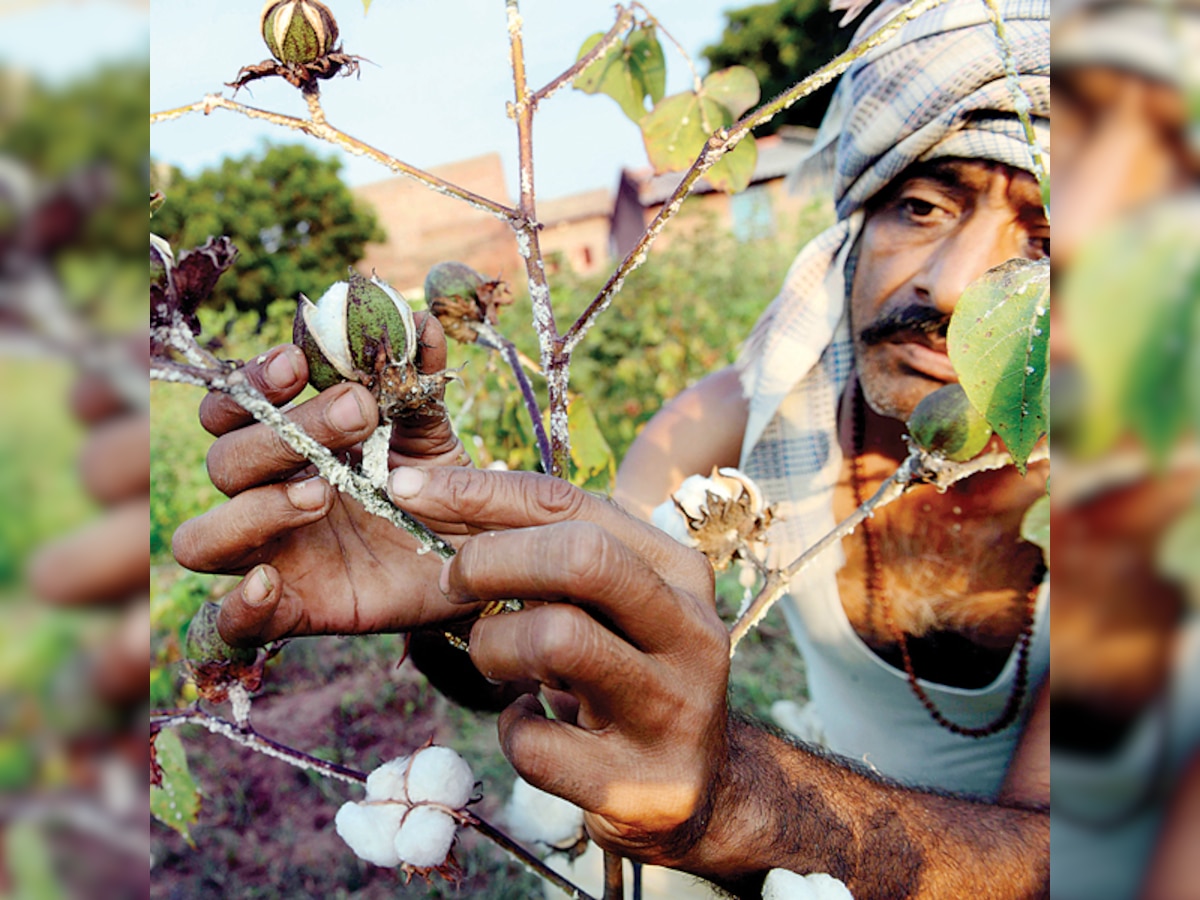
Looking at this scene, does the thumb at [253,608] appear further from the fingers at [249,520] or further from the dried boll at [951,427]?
the dried boll at [951,427]

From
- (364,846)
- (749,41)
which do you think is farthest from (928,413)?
(749,41)

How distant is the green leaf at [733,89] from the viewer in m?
1.22

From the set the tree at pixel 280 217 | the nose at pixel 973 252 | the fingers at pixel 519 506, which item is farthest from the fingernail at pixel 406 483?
the tree at pixel 280 217

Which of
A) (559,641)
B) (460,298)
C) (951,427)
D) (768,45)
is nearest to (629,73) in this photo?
(460,298)

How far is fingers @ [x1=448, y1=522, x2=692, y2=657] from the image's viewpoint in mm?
586

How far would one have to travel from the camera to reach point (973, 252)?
1.41 m

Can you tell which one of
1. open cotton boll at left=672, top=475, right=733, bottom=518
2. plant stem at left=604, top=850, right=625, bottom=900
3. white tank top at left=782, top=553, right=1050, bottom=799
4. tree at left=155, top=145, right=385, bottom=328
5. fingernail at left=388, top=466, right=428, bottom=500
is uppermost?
tree at left=155, top=145, right=385, bottom=328

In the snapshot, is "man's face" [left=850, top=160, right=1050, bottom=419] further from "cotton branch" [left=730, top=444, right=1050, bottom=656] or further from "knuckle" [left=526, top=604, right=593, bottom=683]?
"knuckle" [left=526, top=604, right=593, bottom=683]

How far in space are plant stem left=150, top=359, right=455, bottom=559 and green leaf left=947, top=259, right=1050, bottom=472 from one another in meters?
0.44

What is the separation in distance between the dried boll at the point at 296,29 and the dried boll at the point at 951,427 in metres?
0.67

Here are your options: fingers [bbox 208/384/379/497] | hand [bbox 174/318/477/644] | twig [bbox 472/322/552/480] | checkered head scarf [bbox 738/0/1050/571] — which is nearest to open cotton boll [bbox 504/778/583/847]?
hand [bbox 174/318/477/644]

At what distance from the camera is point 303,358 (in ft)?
2.17

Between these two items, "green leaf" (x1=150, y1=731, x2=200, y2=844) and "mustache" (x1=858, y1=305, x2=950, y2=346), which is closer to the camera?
"green leaf" (x1=150, y1=731, x2=200, y2=844)

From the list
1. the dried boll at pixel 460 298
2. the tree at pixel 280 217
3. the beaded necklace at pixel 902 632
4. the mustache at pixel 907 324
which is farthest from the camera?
→ the tree at pixel 280 217
